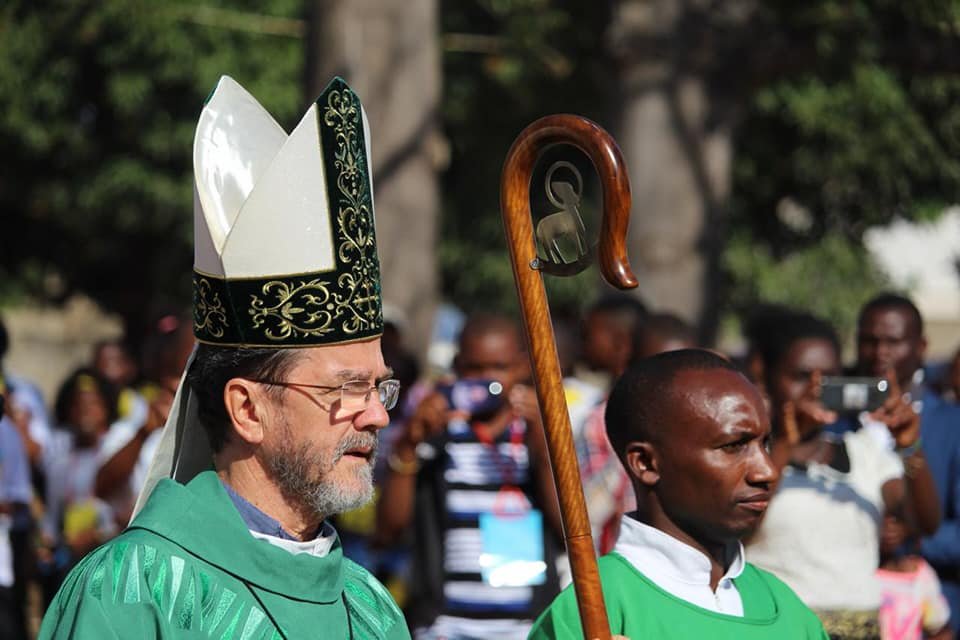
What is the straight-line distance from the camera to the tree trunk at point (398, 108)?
907cm

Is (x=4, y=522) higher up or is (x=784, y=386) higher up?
(x=784, y=386)

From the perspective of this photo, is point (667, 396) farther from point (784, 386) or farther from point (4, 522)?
point (4, 522)

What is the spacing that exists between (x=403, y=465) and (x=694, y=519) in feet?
7.21

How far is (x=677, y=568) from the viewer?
3.67 m

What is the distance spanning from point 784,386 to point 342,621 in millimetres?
2970

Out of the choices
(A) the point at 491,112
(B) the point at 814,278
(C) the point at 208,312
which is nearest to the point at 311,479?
(C) the point at 208,312

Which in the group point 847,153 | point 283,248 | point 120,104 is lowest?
point 283,248

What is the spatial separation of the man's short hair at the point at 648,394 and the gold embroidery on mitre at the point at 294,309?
3.42 feet

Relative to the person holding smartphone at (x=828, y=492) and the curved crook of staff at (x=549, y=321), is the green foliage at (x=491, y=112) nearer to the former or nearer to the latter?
the person holding smartphone at (x=828, y=492)

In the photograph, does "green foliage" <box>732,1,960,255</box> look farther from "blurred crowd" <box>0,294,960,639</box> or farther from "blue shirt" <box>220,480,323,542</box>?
"blue shirt" <box>220,480,323,542</box>

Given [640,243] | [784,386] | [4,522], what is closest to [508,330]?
[784,386]

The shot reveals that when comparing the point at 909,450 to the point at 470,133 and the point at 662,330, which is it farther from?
the point at 470,133

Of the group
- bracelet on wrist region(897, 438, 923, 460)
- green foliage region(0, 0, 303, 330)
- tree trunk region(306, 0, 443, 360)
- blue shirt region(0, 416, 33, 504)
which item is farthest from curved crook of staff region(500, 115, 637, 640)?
green foliage region(0, 0, 303, 330)

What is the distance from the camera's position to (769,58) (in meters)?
9.03
